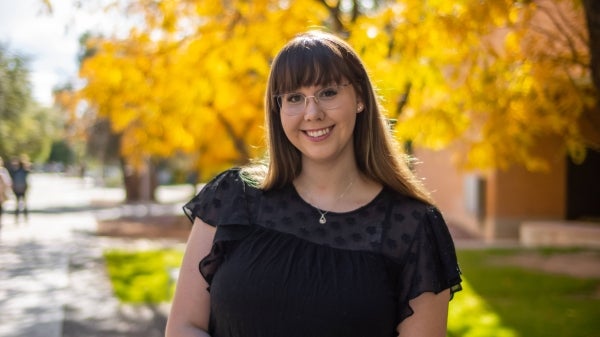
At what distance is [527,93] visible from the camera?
874 centimetres

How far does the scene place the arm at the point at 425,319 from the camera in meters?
2.21

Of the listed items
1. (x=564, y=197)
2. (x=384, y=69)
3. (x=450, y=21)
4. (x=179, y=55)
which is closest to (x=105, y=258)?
(x=179, y=55)

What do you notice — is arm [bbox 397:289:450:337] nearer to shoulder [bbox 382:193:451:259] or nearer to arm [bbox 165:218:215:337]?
shoulder [bbox 382:193:451:259]

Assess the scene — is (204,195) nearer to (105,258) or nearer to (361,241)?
(361,241)

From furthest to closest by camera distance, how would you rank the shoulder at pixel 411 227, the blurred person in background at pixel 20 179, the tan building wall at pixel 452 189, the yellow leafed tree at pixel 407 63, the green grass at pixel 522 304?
the tan building wall at pixel 452 189 < the blurred person in background at pixel 20 179 < the yellow leafed tree at pixel 407 63 < the green grass at pixel 522 304 < the shoulder at pixel 411 227

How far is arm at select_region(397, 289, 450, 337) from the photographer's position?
221cm

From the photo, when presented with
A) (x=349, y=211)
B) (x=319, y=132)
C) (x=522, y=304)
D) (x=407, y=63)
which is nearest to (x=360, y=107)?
(x=319, y=132)

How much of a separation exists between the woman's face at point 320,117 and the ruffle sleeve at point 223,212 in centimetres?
26

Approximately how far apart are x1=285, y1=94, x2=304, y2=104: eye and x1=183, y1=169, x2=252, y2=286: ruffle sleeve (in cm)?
33

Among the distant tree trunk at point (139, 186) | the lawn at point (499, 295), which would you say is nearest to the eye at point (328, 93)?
the lawn at point (499, 295)

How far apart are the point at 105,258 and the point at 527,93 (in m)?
8.18

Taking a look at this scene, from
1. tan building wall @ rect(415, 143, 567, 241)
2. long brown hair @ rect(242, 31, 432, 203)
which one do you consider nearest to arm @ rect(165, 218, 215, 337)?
long brown hair @ rect(242, 31, 432, 203)

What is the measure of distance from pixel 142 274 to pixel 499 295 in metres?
A: 5.45

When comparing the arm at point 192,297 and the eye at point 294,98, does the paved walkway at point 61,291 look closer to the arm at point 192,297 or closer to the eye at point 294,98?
the arm at point 192,297
